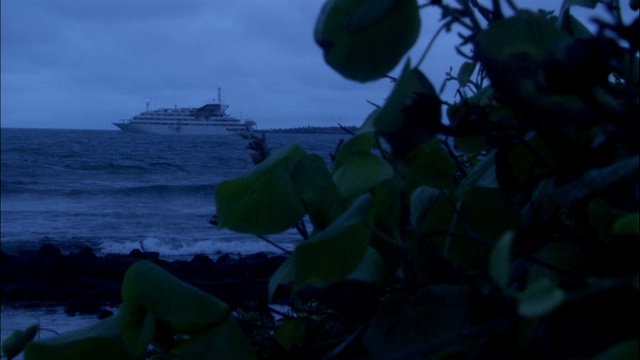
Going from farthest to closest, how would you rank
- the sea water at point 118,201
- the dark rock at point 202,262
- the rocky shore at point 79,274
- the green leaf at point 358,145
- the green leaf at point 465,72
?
1. the sea water at point 118,201
2. the dark rock at point 202,262
3. the rocky shore at point 79,274
4. the green leaf at point 465,72
5. the green leaf at point 358,145

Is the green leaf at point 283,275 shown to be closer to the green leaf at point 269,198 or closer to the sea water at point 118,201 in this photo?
the green leaf at point 269,198

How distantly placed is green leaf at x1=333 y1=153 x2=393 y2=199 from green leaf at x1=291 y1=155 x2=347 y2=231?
0.7 inches

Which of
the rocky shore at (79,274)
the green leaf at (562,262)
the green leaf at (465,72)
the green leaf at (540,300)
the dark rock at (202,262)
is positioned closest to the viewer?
the green leaf at (540,300)

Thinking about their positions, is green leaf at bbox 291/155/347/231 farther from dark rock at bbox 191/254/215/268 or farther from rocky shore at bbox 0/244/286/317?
dark rock at bbox 191/254/215/268

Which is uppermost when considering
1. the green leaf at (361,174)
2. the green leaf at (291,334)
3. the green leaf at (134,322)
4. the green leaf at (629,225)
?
the green leaf at (361,174)

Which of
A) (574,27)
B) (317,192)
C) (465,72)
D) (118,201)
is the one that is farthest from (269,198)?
(118,201)

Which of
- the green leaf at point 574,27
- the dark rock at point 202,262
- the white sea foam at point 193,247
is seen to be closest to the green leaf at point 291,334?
the green leaf at point 574,27

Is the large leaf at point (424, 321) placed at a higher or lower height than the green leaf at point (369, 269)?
lower

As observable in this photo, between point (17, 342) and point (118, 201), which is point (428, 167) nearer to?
point (17, 342)

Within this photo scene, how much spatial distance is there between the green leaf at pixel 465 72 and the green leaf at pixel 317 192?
452 mm

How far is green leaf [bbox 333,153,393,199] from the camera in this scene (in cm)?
50

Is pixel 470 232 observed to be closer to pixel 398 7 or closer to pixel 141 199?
pixel 398 7

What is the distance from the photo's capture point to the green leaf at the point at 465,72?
0.91 m

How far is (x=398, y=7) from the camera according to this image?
0.47 meters
